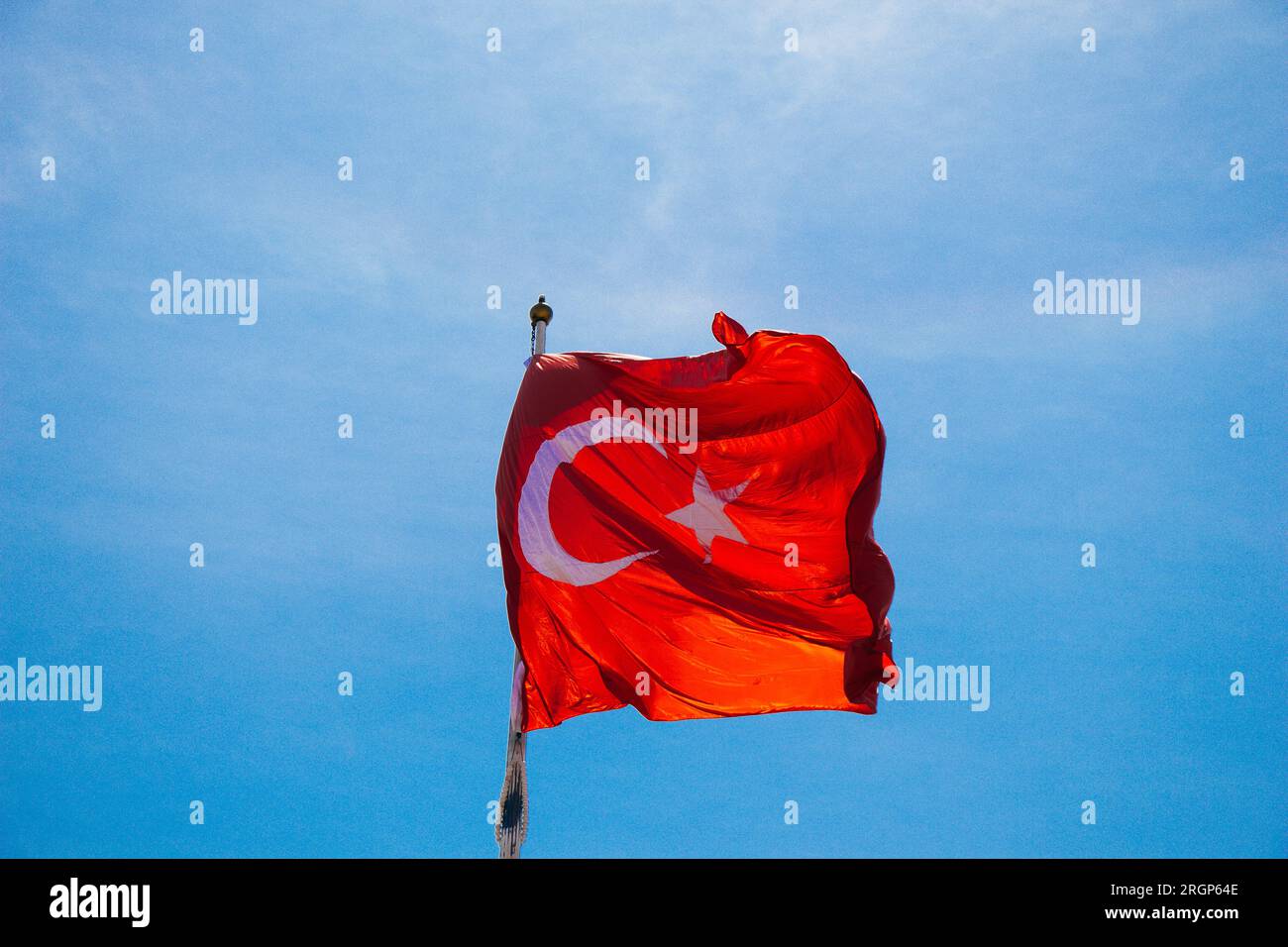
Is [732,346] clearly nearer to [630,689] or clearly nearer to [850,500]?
[850,500]

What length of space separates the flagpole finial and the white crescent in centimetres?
210

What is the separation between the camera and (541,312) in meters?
22.8

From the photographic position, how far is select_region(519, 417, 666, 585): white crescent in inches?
856

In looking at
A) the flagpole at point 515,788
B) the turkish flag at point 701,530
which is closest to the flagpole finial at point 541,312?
the turkish flag at point 701,530

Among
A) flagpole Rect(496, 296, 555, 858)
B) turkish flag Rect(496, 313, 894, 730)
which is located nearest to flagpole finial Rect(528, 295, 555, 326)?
turkish flag Rect(496, 313, 894, 730)

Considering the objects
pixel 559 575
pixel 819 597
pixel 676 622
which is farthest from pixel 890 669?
pixel 559 575

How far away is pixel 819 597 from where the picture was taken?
73.1 feet

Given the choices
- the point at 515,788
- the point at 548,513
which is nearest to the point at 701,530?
the point at 548,513

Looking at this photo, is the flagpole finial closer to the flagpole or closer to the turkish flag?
the turkish flag

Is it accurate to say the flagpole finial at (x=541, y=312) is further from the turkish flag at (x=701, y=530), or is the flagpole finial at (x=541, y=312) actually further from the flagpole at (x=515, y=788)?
the flagpole at (x=515, y=788)

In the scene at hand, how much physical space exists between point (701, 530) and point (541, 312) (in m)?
4.75

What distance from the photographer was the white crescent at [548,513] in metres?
21.7

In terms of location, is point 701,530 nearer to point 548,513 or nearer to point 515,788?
point 548,513

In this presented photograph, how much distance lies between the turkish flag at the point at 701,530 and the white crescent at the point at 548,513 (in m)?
0.03
